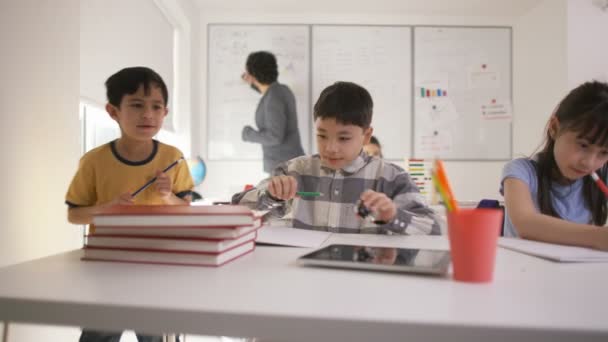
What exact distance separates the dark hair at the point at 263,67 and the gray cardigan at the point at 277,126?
0.48 feet

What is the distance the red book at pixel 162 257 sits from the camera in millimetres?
608

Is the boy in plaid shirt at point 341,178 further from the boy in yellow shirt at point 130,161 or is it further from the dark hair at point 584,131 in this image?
the dark hair at point 584,131

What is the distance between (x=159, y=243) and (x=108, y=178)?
2.25 ft

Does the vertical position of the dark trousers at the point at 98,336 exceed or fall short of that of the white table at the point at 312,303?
it falls short

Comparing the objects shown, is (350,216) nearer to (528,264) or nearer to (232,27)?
(528,264)

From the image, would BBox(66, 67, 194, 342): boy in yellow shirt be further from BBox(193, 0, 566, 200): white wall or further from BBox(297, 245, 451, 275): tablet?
BBox(193, 0, 566, 200): white wall

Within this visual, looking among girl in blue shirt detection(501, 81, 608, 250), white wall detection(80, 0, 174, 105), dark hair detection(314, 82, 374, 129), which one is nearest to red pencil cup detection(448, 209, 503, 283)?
girl in blue shirt detection(501, 81, 608, 250)

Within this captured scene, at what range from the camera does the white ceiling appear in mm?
3812

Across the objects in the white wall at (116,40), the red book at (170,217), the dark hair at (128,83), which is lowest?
the red book at (170,217)

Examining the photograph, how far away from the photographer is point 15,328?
985 millimetres

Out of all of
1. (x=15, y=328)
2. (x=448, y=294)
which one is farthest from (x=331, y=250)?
(x=15, y=328)

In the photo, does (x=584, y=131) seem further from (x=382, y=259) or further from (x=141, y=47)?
(x=141, y=47)

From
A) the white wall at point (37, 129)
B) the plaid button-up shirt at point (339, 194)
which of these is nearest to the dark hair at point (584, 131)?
the plaid button-up shirt at point (339, 194)

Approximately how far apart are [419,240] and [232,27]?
3.58 meters
